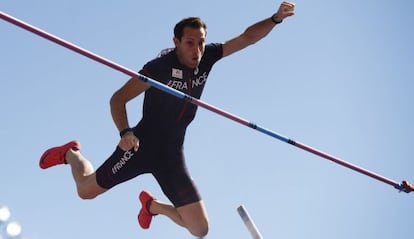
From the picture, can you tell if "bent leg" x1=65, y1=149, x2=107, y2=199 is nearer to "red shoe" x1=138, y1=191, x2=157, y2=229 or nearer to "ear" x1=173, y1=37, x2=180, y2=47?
"red shoe" x1=138, y1=191, x2=157, y2=229

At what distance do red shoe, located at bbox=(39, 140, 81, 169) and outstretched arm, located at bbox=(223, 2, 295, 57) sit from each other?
2.49 metres

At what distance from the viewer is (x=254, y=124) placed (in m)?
5.93

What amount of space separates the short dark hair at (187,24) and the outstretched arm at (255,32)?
1.63ft

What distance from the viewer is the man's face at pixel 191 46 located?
5.63 metres

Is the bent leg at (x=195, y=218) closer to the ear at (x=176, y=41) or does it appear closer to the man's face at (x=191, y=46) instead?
the man's face at (x=191, y=46)

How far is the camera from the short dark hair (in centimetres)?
564

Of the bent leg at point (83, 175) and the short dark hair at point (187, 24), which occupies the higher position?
the short dark hair at point (187, 24)

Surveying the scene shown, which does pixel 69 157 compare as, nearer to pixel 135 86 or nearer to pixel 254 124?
pixel 135 86

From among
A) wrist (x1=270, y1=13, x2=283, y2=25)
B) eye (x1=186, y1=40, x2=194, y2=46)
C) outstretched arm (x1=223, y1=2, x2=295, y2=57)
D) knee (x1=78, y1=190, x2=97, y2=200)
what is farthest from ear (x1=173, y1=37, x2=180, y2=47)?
knee (x1=78, y1=190, x2=97, y2=200)

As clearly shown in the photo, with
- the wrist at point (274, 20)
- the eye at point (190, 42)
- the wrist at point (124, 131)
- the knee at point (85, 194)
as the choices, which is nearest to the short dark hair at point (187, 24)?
the eye at point (190, 42)

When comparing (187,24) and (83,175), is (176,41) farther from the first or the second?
(83,175)

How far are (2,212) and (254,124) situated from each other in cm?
908

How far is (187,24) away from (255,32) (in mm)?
860

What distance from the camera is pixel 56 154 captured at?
7145 mm
